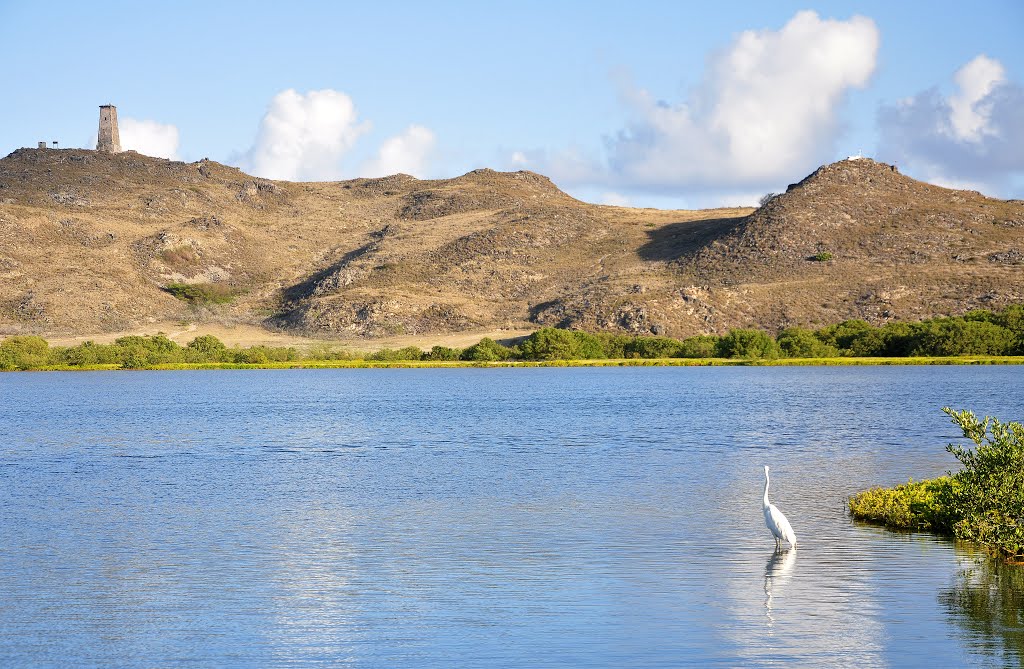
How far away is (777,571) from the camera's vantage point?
2117 cm

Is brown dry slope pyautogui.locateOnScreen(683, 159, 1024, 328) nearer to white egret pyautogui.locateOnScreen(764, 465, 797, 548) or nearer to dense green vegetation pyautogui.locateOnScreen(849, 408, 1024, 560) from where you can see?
white egret pyautogui.locateOnScreen(764, 465, 797, 548)

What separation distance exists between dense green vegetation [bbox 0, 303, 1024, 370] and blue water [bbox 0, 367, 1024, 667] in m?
65.2

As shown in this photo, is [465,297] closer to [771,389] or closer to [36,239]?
[36,239]

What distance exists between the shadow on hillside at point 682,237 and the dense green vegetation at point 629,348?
3561 centimetres

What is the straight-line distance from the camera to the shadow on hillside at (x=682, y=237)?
174 metres

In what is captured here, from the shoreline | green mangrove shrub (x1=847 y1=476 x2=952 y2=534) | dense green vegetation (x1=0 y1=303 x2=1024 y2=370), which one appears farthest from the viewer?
the shoreline

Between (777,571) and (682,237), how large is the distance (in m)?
164

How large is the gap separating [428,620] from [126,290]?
155582 mm

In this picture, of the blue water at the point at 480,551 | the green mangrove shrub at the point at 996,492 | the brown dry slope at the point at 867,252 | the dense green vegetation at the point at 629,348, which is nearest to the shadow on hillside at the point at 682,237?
the brown dry slope at the point at 867,252

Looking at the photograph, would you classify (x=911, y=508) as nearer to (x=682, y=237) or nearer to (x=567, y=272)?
(x=567, y=272)

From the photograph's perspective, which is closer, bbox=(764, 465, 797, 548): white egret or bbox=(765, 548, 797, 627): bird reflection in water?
bbox=(765, 548, 797, 627): bird reflection in water

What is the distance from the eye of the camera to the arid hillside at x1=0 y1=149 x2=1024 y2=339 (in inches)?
5645

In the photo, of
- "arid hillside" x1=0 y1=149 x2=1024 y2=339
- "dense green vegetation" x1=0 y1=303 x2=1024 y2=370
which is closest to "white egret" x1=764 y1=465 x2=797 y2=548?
"dense green vegetation" x1=0 y1=303 x2=1024 y2=370

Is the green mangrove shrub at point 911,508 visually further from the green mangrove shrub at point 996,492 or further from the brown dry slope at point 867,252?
the brown dry slope at point 867,252
